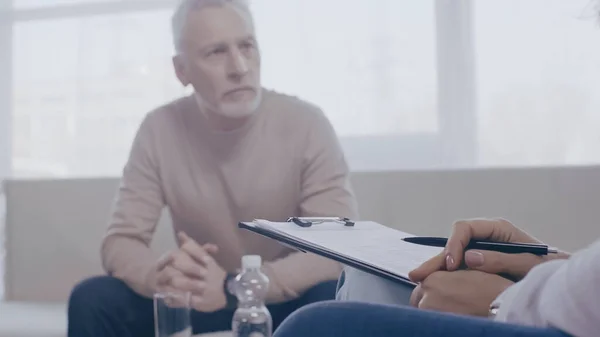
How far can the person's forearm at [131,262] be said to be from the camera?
143 cm

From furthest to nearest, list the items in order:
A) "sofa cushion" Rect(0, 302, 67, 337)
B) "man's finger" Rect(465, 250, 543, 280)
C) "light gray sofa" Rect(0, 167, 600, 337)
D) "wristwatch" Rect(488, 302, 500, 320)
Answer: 1. "light gray sofa" Rect(0, 167, 600, 337)
2. "sofa cushion" Rect(0, 302, 67, 337)
3. "man's finger" Rect(465, 250, 543, 280)
4. "wristwatch" Rect(488, 302, 500, 320)

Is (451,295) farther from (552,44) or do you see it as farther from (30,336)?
(552,44)

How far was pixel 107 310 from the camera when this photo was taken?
140cm

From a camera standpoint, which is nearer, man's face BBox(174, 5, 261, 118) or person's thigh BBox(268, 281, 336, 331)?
person's thigh BBox(268, 281, 336, 331)

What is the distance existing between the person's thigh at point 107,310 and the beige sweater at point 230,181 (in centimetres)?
6

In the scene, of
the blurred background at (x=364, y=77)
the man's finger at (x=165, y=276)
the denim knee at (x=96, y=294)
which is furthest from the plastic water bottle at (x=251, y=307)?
the blurred background at (x=364, y=77)

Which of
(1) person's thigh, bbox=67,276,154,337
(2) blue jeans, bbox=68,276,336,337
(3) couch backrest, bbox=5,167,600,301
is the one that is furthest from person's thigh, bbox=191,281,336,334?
(3) couch backrest, bbox=5,167,600,301

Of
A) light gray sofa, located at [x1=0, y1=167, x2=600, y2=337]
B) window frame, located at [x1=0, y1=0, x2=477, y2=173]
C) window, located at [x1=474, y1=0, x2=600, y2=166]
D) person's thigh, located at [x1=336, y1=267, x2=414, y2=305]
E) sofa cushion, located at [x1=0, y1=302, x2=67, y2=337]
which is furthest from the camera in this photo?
window frame, located at [x1=0, y1=0, x2=477, y2=173]

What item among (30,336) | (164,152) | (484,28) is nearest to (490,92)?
(484,28)

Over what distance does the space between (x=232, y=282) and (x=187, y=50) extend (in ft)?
1.94

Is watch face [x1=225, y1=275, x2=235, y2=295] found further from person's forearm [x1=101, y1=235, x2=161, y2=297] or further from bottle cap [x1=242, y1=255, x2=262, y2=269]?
bottle cap [x1=242, y1=255, x2=262, y2=269]

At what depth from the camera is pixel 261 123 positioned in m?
1.63

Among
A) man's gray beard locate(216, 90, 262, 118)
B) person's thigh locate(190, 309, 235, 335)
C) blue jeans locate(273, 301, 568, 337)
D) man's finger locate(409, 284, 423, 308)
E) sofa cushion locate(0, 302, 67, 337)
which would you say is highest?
man's gray beard locate(216, 90, 262, 118)

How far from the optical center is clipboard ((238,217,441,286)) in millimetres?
759
